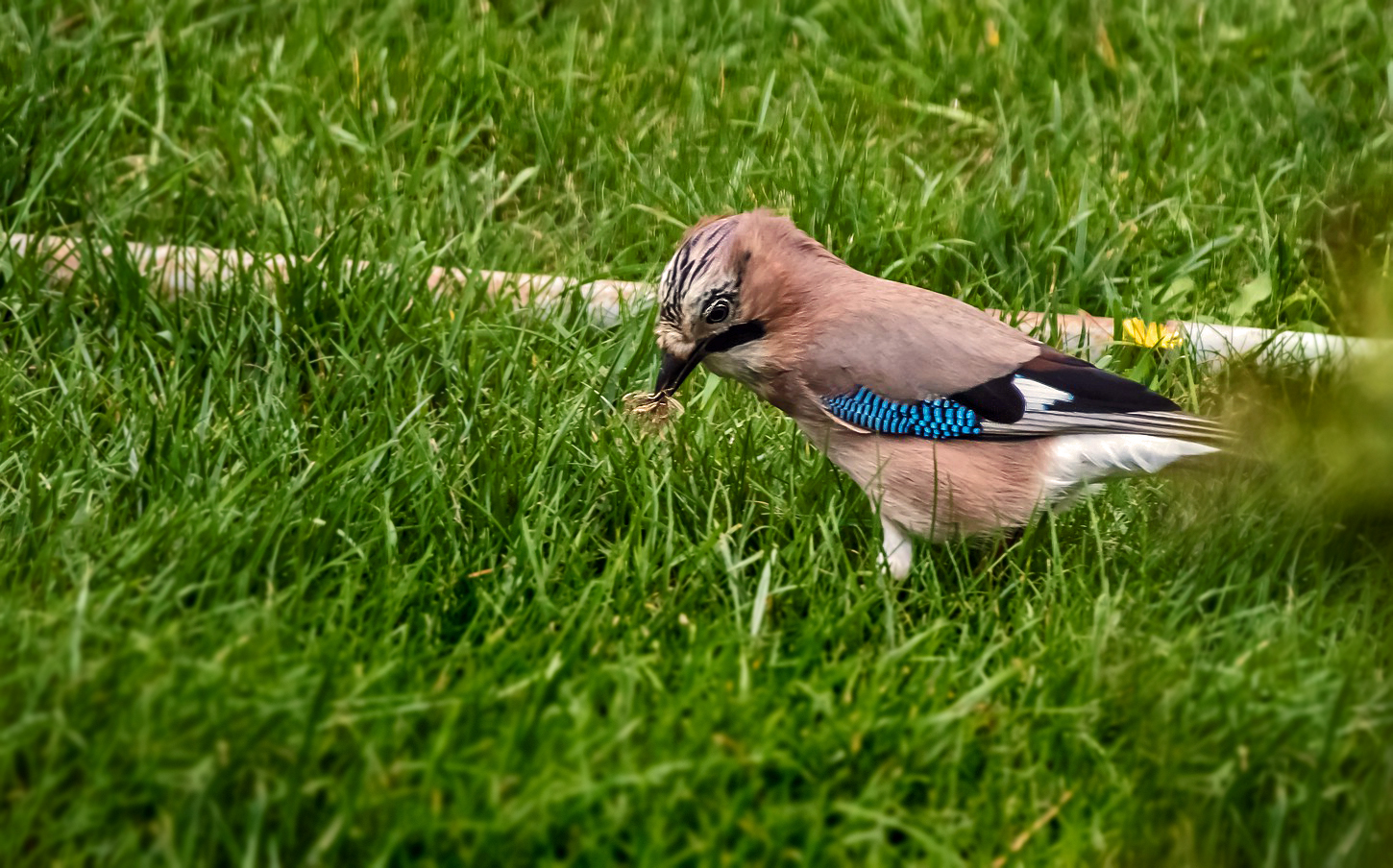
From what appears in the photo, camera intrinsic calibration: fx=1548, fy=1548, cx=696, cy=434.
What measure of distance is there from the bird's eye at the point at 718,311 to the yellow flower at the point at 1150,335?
1498 millimetres

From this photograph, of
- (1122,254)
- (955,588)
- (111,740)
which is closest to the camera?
(111,740)

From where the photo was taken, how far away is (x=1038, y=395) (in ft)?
12.8

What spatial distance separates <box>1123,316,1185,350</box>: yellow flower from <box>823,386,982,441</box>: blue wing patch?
3.46ft

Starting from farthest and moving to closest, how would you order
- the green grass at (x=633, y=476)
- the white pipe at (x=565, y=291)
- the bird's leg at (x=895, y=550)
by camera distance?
the white pipe at (x=565, y=291) → the bird's leg at (x=895, y=550) → the green grass at (x=633, y=476)

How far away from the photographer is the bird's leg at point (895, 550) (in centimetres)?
377

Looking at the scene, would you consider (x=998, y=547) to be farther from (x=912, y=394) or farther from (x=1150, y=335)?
(x=1150, y=335)

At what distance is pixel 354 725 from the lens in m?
2.78

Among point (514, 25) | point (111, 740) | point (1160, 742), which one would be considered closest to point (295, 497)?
point (111, 740)

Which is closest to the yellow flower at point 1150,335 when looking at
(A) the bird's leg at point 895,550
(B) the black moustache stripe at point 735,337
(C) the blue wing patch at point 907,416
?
(C) the blue wing patch at point 907,416

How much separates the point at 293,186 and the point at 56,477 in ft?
6.16

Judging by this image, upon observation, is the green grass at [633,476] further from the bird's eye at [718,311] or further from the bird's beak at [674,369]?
the bird's eye at [718,311]

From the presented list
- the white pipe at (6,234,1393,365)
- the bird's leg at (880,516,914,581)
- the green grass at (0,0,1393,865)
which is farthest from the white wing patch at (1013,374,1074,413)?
the white pipe at (6,234,1393,365)

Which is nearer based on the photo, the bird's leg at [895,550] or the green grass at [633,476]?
the green grass at [633,476]

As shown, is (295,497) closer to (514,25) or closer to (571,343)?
(571,343)
